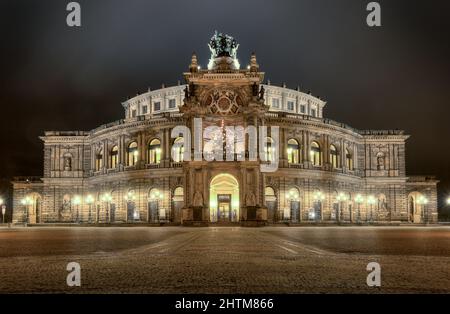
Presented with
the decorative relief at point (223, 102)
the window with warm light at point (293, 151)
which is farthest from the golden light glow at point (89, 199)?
the window with warm light at point (293, 151)

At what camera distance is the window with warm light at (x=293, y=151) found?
208 ft

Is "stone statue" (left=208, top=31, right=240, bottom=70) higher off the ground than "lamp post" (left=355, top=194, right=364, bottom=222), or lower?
higher

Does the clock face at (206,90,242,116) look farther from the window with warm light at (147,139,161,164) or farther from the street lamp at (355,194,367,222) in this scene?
the street lamp at (355,194,367,222)

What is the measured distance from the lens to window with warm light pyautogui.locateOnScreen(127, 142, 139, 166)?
66688 mm

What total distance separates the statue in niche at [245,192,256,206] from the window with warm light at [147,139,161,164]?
17.7 metres

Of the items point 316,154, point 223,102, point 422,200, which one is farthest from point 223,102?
point 422,200

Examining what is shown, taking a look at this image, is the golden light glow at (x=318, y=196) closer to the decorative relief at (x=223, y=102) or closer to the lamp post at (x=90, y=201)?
the decorative relief at (x=223, y=102)

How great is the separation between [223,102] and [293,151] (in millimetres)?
14102

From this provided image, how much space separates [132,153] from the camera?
67.4 m

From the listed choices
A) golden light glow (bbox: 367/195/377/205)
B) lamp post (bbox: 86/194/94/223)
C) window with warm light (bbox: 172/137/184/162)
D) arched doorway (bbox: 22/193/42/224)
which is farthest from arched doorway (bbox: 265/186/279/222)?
arched doorway (bbox: 22/193/42/224)

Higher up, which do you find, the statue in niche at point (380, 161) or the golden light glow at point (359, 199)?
the statue in niche at point (380, 161)

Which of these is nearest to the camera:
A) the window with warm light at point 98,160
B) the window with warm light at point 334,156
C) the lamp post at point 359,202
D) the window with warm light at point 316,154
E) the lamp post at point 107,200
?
the window with warm light at point 316,154

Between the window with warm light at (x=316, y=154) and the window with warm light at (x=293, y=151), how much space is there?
98.8 inches

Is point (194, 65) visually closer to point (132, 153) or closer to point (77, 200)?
point (132, 153)
